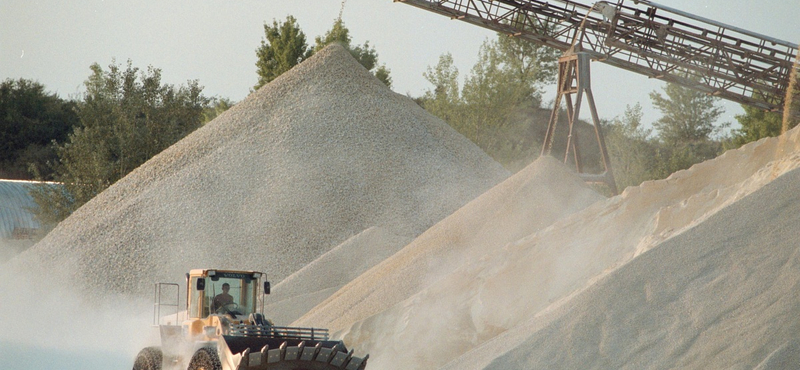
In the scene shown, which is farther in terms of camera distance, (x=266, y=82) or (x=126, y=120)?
(x=266, y=82)

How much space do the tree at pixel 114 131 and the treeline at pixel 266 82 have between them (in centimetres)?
4

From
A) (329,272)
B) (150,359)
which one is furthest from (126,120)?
(150,359)

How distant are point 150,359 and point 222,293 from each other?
4.01 ft

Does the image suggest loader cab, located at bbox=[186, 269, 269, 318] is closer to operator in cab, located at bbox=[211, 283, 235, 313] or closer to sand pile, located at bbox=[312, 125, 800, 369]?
operator in cab, located at bbox=[211, 283, 235, 313]

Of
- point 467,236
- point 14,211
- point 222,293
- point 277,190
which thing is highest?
point 277,190

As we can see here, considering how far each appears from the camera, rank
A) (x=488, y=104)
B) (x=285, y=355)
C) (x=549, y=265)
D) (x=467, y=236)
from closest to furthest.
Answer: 1. (x=285, y=355)
2. (x=549, y=265)
3. (x=467, y=236)
4. (x=488, y=104)

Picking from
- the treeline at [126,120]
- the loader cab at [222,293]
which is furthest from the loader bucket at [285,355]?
the treeline at [126,120]

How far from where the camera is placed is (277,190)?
21.4m

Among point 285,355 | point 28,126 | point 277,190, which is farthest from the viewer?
point 28,126

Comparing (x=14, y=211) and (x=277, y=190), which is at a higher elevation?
(x=277, y=190)

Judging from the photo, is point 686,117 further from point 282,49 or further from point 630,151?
point 282,49

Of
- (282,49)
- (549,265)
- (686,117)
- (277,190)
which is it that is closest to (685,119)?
(686,117)

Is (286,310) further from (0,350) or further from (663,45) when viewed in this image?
(663,45)

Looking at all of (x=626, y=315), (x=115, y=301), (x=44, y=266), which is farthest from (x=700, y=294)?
(x=44, y=266)
